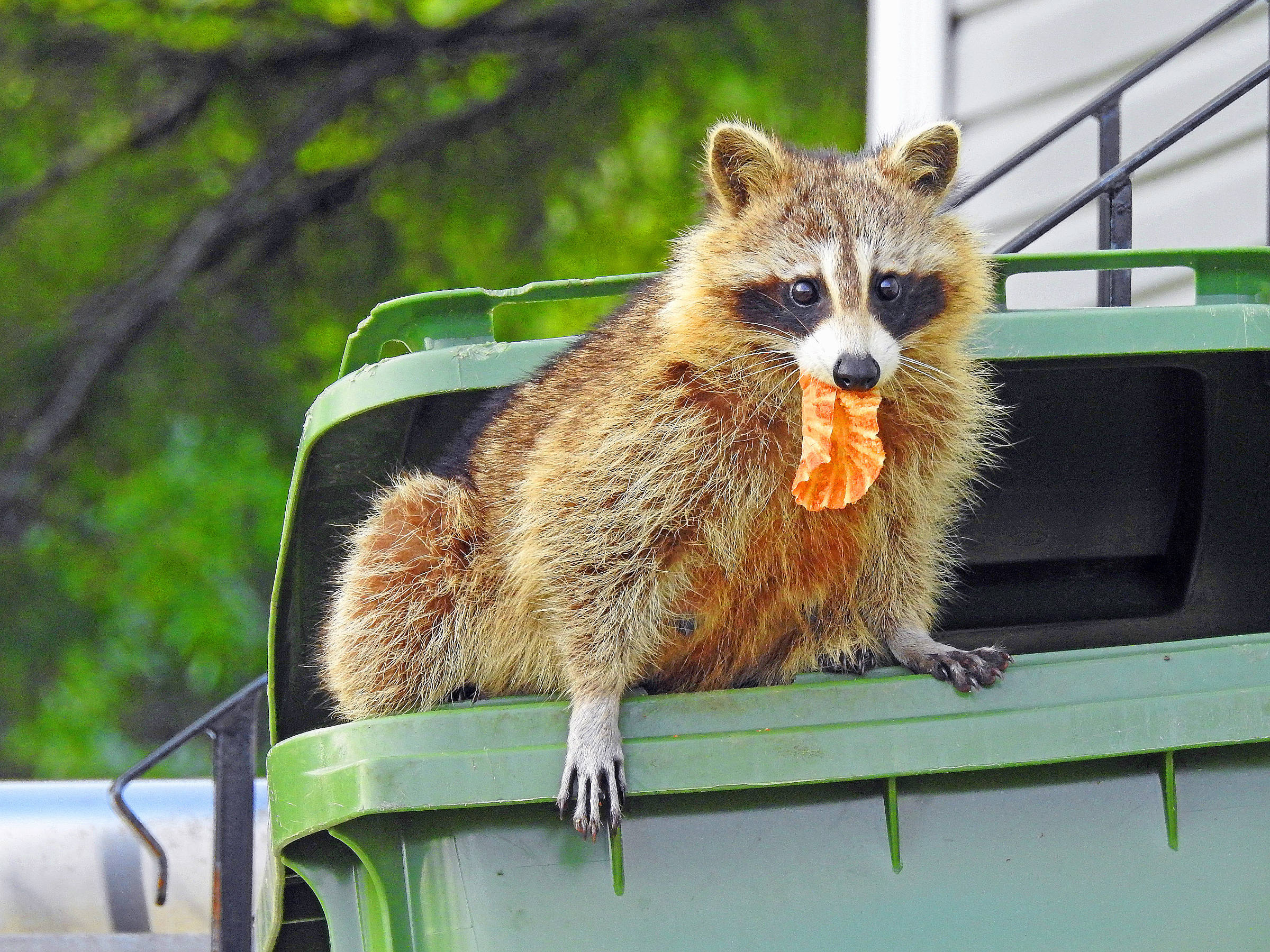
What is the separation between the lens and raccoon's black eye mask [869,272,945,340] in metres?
2.05

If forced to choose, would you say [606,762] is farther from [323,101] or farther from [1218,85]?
[323,101]

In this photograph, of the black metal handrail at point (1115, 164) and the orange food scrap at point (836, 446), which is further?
the black metal handrail at point (1115, 164)

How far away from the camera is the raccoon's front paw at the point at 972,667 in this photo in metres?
1.74

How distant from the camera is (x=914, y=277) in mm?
2088

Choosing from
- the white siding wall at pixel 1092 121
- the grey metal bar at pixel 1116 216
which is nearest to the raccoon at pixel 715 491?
the grey metal bar at pixel 1116 216

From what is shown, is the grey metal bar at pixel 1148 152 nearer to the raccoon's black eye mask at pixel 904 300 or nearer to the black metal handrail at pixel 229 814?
the raccoon's black eye mask at pixel 904 300

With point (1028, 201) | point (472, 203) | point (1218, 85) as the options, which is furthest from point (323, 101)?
point (1218, 85)

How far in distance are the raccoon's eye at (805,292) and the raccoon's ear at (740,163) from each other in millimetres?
234

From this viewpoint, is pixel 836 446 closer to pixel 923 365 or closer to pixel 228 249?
pixel 923 365

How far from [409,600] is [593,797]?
571 mm

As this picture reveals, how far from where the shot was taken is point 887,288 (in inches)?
81.4

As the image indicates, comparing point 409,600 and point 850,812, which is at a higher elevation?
point 409,600

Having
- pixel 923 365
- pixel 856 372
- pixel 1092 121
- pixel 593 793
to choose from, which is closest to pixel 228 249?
pixel 1092 121

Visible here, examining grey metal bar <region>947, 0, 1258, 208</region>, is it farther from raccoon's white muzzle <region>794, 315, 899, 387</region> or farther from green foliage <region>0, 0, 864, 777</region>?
green foliage <region>0, 0, 864, 777</region>
